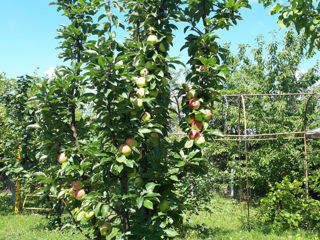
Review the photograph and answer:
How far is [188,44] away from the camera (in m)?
2.49

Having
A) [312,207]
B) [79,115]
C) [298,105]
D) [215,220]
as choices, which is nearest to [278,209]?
[312,207]

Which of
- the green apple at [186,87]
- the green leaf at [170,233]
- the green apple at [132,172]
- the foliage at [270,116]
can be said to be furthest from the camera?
the foliage at [270,116]

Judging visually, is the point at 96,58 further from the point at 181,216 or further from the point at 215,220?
the point at 215,220

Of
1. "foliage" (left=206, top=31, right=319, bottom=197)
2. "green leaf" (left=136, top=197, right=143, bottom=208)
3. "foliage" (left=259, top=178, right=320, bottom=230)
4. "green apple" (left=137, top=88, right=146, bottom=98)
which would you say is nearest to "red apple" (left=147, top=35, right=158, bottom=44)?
"green apple" (left=137, top=88, right=146, bottom=98)

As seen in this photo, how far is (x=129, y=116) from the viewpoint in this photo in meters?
2.10

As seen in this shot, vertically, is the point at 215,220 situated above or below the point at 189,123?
below

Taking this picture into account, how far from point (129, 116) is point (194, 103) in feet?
1.68

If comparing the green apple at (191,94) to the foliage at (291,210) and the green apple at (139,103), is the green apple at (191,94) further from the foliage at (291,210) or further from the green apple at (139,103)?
the foliage at (291,210)

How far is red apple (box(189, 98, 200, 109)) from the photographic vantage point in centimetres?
228

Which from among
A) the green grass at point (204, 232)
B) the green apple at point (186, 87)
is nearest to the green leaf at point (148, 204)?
the green apple at point (186, 87)

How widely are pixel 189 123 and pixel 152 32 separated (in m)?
0.75

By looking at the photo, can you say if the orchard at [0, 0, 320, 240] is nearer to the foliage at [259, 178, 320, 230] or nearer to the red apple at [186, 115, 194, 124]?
the red apple at [186, 115, 194, 124]

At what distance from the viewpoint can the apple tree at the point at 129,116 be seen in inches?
78.2

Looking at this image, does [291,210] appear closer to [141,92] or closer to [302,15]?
[302,15]
